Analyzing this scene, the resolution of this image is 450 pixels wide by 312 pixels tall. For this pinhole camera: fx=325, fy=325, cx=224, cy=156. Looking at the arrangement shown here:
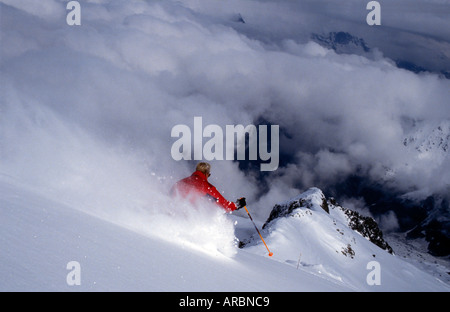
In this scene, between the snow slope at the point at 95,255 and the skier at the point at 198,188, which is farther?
the skier at the point at 198,188

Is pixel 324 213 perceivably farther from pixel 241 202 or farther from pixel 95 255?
pixel 95 255

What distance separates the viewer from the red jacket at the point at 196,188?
894cm

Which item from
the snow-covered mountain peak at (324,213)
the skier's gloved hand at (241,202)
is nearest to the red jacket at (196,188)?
the skier's gloved hand at (241,202)

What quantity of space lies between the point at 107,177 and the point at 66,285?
6495 mm

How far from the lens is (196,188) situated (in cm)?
902

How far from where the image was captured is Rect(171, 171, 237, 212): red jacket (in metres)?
8.94

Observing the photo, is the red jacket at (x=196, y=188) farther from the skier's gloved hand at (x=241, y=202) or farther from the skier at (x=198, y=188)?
the skier's gloved hand at (x=241, y=202)

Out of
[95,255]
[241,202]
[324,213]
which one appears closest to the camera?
[95,255]

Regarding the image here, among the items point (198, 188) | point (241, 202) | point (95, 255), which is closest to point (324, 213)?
point (241, 202)

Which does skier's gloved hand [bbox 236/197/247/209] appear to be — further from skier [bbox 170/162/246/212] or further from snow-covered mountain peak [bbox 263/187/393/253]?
snow-covered mountain peak [bbox 263/187/393/253]

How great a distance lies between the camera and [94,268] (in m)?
4.11

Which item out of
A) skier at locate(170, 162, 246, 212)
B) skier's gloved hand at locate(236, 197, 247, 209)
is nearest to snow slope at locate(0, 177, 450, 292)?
skier at locate(170, 162, 246, 212)
